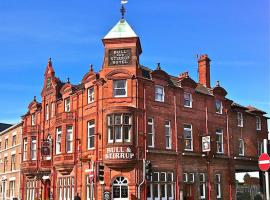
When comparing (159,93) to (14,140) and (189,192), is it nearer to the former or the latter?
(189,192)

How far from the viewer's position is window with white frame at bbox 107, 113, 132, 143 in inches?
1207

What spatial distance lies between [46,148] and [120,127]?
426 inches

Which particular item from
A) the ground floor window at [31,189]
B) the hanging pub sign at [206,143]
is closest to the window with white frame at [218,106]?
the hanging pub sign at [206,143]

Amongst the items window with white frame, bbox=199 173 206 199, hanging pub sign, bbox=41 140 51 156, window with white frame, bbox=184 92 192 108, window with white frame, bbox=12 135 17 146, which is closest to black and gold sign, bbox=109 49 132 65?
window with white frame, bbox=184 92 192 108

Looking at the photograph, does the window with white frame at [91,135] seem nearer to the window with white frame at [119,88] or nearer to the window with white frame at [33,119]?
the window with white frame at [119,88]

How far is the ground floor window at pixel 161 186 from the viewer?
31344 millimetres

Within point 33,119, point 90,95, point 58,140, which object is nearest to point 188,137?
point 90,95

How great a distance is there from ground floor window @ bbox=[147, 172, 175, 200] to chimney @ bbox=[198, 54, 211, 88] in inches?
490

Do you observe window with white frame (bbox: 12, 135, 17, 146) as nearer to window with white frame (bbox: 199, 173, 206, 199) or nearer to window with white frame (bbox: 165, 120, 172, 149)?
window with white frame (bbox: 165, 120, 172, 149)

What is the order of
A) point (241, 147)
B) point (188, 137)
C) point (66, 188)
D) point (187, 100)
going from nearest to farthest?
1. point (188, 137)
2. point (66, 188)
3. point (187, 100)
4. point (241, 147)

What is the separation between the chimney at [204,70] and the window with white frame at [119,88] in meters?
12.4

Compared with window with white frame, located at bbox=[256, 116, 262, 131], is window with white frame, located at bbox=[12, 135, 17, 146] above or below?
below

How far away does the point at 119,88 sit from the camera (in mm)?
31891

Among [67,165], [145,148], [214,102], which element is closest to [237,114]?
[214,102]
